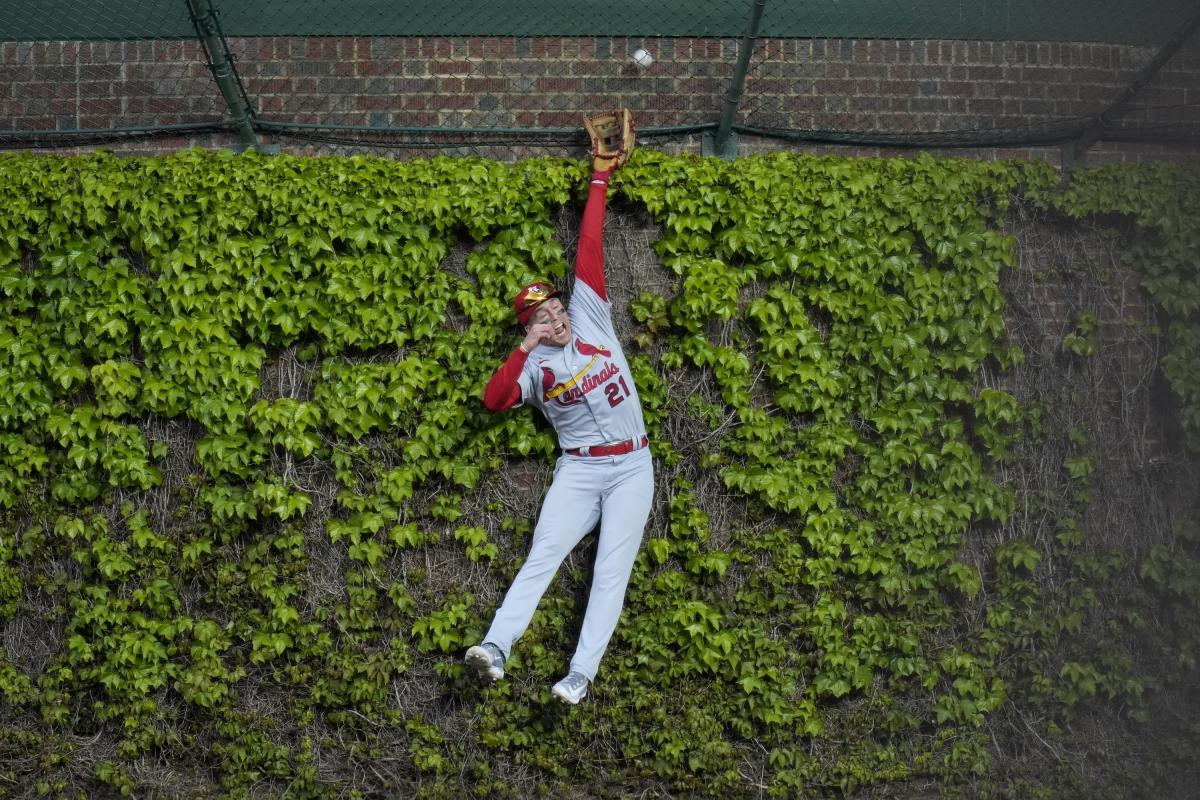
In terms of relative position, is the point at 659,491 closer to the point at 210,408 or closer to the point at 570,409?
the point at 570,409

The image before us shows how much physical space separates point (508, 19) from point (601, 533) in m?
2.90

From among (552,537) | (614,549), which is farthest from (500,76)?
(614,549)

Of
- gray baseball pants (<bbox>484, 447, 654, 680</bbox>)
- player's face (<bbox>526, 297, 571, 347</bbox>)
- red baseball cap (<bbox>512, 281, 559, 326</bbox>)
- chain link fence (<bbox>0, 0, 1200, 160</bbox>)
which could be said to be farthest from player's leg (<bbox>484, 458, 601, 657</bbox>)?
chain link fence (<bbox>0, 0, 1200, 160</bbox>)

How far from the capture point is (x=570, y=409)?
4.89m

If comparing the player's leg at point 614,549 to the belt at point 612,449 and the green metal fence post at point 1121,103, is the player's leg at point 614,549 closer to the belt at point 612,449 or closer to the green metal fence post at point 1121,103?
the belt at point 612,449

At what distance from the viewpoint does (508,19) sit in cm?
561

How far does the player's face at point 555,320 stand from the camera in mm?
4797

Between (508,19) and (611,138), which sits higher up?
(508,19)

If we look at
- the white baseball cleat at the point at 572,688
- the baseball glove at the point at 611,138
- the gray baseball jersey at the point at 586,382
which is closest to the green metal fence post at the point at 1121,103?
the baseball glove at the point at 611,138

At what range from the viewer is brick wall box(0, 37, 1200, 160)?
5.59 metres

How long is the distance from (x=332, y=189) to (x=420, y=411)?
1.22 m

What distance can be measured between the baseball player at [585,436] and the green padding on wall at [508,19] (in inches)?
50.7

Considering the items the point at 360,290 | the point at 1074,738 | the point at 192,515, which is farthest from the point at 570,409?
the point at 1074,738

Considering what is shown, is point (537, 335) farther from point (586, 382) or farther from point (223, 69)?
point (223, 69)
